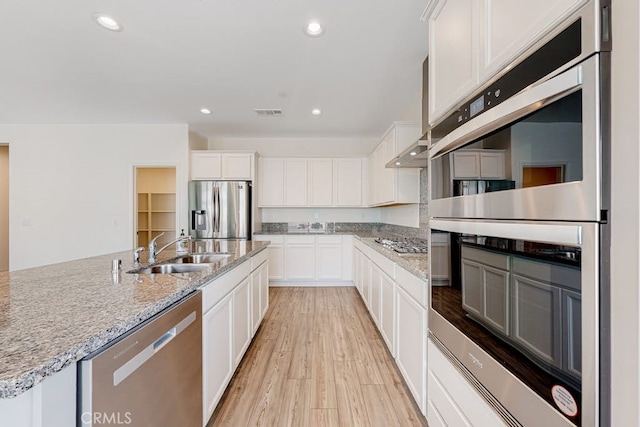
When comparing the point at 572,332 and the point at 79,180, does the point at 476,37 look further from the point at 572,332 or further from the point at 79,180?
the point at 79,180

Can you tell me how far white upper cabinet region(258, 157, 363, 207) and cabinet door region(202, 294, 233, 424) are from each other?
317 centimetres

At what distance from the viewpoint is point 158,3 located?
1862 millimetres

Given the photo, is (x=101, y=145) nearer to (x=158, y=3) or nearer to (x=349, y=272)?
(x=158, y=3)

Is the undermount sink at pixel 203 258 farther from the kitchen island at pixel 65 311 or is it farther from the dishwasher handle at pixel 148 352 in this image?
the dishwasher handle at pixel 148 352

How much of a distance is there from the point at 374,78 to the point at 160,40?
193 cm

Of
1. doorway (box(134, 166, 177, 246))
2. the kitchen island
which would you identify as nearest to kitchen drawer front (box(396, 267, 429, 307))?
the kitchen island

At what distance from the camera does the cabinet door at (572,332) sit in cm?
64

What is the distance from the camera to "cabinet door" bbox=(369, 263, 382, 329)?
2.63 meters

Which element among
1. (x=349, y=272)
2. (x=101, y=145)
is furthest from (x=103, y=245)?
(x=349, y=272)

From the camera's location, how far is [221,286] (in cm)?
167

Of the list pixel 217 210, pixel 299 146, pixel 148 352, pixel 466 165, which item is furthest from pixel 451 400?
pixel 299 146

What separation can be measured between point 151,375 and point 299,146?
4521 mm

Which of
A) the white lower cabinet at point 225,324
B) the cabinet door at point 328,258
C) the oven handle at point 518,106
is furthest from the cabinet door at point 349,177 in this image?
the oven handle at point 518,106

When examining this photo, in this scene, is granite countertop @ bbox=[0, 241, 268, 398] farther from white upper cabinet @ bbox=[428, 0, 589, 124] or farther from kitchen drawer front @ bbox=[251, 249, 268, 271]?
white upper cabinet @ bbox=[428, 0, 589, 124]
